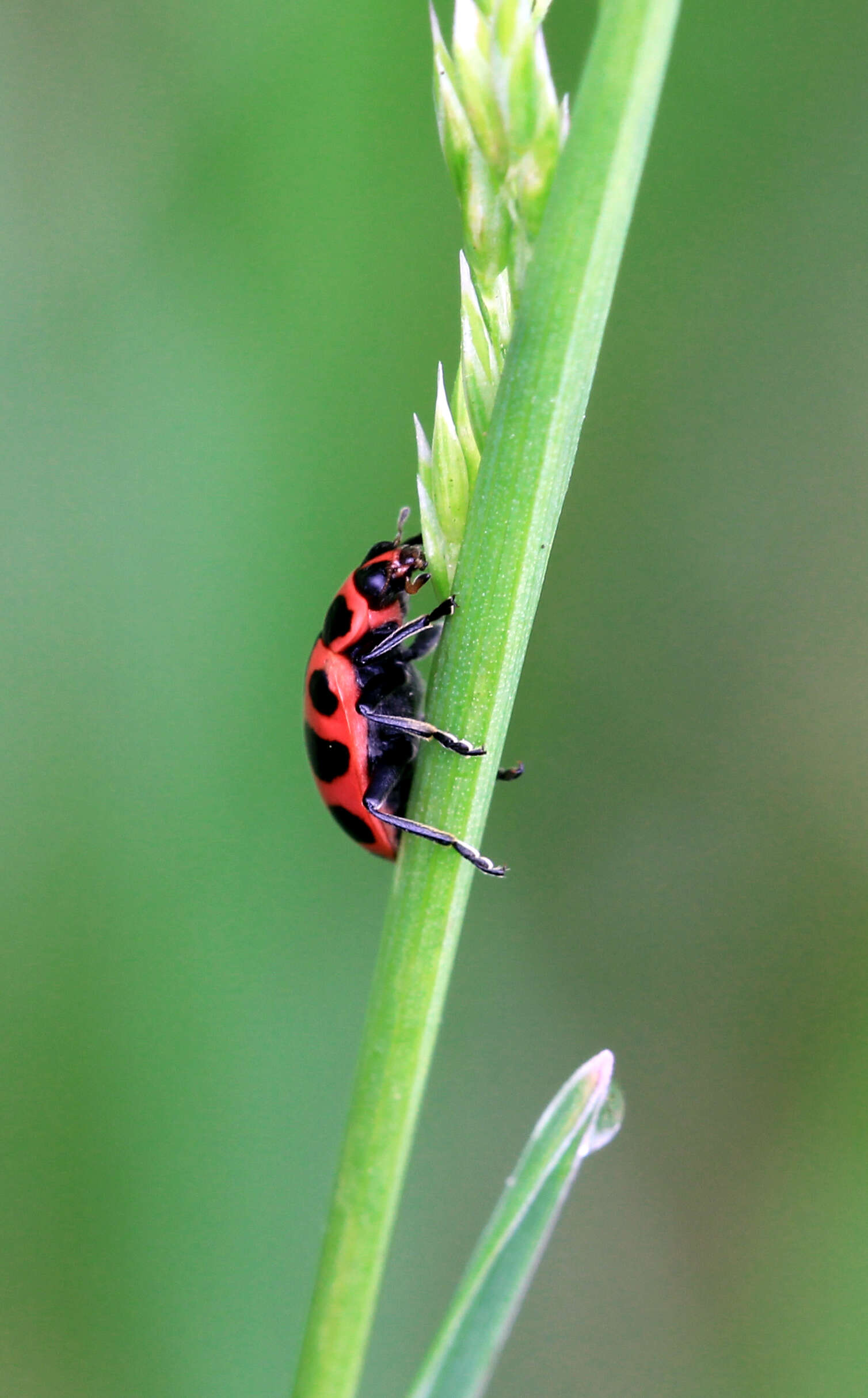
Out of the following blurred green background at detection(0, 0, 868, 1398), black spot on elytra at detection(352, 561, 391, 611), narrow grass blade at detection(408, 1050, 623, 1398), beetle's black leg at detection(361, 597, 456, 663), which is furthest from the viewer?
blurred green background at detection(0, 0, 868, 1398)

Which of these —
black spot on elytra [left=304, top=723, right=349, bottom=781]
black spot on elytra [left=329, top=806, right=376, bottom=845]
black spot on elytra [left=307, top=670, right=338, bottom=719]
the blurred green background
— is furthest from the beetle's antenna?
the blurred green background

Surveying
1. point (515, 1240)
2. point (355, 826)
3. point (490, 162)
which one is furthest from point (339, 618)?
point (515, 1240)

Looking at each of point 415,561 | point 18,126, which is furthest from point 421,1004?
point 18,126

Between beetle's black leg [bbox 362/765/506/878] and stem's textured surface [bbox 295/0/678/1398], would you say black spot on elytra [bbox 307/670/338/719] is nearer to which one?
beetle's black leg [bbox 362/765/506/878]

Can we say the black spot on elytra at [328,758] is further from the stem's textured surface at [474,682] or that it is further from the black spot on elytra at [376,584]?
the stem's textured surface at [474,682]

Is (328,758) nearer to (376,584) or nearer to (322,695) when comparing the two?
(322,695)
